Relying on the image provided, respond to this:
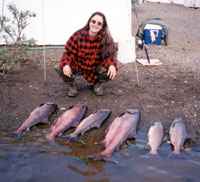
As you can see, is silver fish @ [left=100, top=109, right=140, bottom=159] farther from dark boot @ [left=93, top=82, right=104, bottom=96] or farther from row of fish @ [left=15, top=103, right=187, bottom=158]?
dark boot @ [left=93, top=82, right=104, bottom=96]

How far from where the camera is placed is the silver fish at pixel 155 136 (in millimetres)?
4816

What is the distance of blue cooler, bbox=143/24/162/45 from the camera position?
32.7 feet

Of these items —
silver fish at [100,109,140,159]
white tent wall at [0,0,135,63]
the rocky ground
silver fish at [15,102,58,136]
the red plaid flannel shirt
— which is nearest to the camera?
silver fish at [100,109,140,159]

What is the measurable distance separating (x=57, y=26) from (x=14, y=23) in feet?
3.18

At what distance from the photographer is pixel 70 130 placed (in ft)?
17.2

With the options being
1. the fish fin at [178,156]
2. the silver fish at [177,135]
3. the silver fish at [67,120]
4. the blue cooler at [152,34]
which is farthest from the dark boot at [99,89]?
the blue cooler at [152,34]

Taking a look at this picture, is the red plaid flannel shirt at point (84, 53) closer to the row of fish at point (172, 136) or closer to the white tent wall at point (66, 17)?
the row of fish at point (172, 136)

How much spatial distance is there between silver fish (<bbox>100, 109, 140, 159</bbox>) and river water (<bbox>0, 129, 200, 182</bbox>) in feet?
0.31

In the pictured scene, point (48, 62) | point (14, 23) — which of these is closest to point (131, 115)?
point (48, 62)

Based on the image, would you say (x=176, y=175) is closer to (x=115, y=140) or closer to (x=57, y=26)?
(x=115, y=140)

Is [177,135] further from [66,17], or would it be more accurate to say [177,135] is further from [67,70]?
[66,17]

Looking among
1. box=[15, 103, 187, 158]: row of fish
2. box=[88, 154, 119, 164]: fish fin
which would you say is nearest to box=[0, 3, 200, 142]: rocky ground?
box=[15, 103, 187, 158]: row of fish

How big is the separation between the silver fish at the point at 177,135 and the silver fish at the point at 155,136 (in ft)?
0.40

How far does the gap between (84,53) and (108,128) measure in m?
1.47
